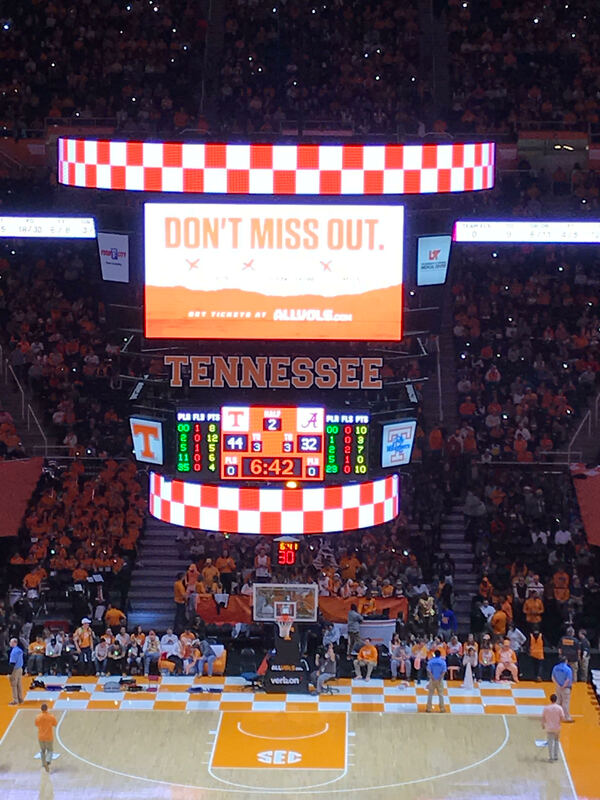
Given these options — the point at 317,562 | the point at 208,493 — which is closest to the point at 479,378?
the point at 317,562

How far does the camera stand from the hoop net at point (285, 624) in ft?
90.8

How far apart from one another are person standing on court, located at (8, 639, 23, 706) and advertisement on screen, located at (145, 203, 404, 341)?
9.92m

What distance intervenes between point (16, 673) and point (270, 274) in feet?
37.5

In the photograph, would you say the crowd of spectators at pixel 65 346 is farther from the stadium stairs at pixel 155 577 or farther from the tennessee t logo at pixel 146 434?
the tennessee t logo at pixel 146 434

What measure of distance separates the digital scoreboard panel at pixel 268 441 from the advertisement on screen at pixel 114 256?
2.17 meters

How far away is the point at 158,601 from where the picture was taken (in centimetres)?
3225

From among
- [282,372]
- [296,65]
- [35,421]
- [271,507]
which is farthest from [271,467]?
[296,65]

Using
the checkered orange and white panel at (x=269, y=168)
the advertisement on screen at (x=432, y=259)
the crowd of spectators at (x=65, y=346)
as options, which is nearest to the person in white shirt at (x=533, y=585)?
the crowd of spectators at (x=65, y=346)

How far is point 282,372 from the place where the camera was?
2038cm

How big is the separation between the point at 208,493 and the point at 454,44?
24.1 metres

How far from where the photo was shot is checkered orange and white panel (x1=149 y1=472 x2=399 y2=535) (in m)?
20.4

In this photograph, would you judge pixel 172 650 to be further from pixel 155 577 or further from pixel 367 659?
A: pixel 367 659

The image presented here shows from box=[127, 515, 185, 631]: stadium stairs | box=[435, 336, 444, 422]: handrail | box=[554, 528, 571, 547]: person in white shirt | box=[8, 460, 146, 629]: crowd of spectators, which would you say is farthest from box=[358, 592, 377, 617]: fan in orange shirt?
box=[435, 336, 444, 422]: handrail

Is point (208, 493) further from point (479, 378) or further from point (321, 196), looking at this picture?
point (479, 378)
